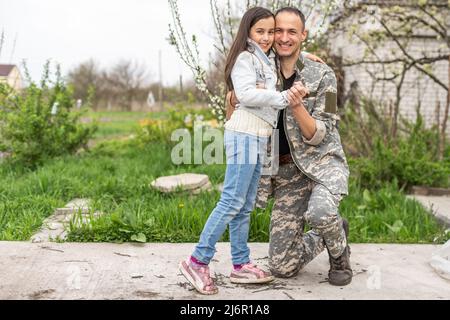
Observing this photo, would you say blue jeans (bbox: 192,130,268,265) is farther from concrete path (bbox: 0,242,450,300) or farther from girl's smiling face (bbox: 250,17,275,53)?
girl's smiling face (bbox: 250,17,275,53)

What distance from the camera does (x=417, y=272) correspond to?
12.5 ft

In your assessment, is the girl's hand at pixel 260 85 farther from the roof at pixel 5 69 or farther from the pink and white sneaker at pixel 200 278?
the roof at pixel 5 69

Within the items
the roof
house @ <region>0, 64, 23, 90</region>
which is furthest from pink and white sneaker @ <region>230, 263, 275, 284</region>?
the roof

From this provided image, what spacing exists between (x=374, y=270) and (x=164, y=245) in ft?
4.93

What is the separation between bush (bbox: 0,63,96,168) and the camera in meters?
7.48

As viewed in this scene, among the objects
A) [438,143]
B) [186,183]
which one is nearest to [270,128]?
[186,183]

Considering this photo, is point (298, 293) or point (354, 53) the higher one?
point (354, 53)

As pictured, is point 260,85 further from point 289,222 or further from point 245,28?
point 289,222

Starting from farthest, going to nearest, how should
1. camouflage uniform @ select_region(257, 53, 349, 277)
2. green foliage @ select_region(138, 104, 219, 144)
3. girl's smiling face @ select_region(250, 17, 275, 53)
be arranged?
green foliage @ select_region(138, 104, 219, 144)
camouflage uniform @ select_region(257, 53, 349, 277)
girl's smiling face @ select_region(250, 17, 275, 53)

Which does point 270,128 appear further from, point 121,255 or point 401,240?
point 401,240

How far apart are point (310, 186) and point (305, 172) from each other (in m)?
0.22

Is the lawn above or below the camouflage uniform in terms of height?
below

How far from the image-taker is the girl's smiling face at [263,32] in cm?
314

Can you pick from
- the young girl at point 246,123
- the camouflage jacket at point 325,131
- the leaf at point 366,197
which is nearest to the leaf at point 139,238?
the young girl at point 246,123
